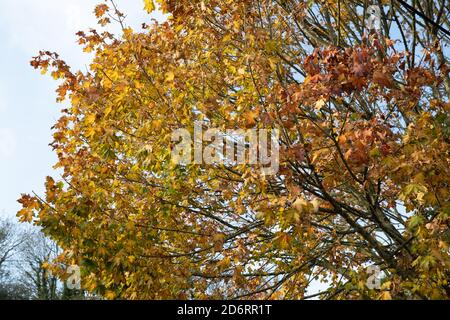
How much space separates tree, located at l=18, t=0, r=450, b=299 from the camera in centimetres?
418

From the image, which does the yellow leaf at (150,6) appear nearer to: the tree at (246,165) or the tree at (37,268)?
the tree at (246,165)

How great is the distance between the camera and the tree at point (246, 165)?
418 cm

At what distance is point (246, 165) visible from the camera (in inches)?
193

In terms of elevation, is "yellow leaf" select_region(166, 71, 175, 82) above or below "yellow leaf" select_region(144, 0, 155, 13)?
below

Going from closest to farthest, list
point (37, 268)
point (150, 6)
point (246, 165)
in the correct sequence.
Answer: point (246, 165)
point (150, 6)
point (37, 268)

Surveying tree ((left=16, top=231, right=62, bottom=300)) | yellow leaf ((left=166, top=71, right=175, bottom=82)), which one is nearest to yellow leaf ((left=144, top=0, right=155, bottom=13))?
yellow leaf ((left=166, top=71, right=175, bottom=82))

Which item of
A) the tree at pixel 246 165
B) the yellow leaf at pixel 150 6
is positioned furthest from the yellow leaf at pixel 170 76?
the yellow leaf at pixel 150 6

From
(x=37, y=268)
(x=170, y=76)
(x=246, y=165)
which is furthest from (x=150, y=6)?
(x=37, y=268)

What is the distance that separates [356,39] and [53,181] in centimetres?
503

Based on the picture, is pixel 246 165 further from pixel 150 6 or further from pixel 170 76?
pixel 150 6

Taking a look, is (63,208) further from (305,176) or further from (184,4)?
(184,4)

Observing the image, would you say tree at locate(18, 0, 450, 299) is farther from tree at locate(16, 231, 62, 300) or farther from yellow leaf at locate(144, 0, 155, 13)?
tree at locate(16, 231, 62, 300)
